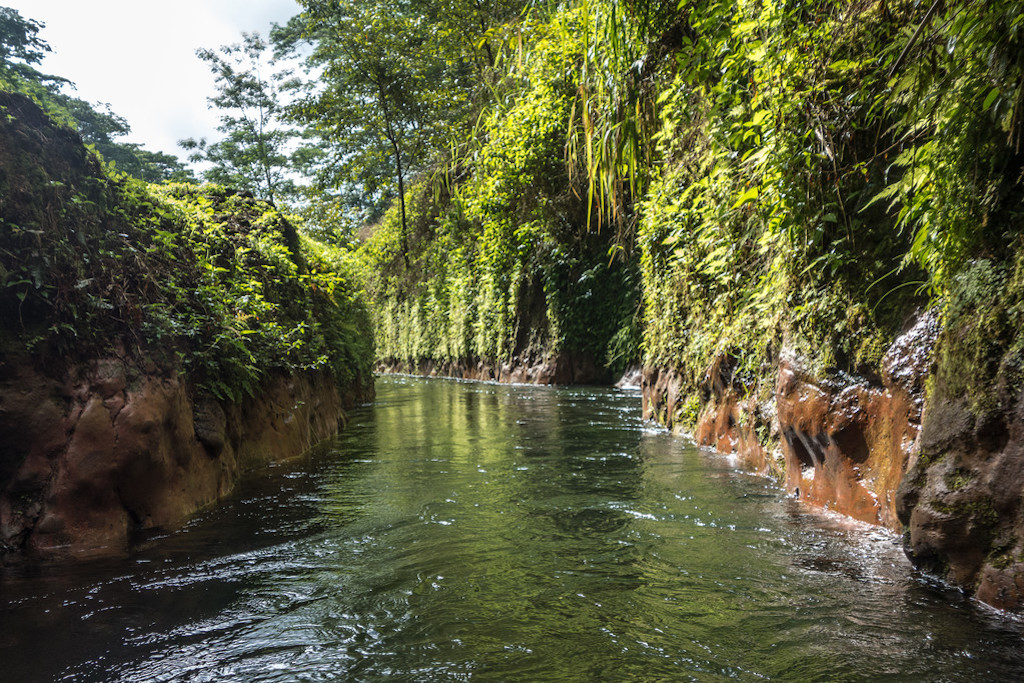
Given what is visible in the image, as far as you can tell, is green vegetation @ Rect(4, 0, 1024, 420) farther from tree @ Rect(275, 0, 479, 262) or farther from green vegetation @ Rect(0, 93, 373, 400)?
tree @ Rect(275, 0, 479, 262)


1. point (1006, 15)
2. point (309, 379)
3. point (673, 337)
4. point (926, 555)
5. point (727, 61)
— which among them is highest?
point (727, 61)

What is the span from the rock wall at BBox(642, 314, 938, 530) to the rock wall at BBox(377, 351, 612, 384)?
9.58 m

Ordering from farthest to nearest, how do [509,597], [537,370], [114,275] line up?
[537,370], [114,275], [509,597]

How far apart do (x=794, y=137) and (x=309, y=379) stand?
5.84 meters

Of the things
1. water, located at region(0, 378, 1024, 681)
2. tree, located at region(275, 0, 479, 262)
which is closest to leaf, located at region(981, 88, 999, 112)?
water, located at region(0, 378, 1024, 681)

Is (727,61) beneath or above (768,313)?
above

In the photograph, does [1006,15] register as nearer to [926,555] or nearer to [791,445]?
[926,555]

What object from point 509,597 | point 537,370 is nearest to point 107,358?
point 509,597

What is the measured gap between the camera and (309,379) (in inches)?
303

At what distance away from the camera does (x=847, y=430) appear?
3.71 m

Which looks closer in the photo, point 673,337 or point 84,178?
point 84,178

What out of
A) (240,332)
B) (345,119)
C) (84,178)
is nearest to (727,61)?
(240,332)

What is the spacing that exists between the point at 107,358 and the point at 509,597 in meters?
2.92

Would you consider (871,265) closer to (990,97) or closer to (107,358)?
(990,97)
